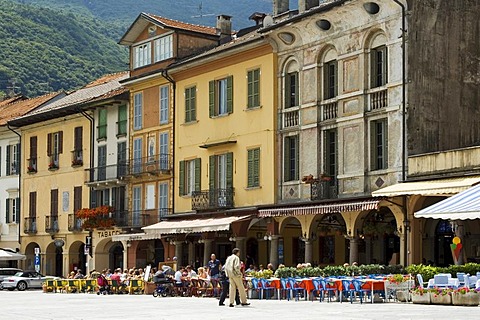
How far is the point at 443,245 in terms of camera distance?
118 feet

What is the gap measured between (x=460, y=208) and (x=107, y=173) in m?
28.4

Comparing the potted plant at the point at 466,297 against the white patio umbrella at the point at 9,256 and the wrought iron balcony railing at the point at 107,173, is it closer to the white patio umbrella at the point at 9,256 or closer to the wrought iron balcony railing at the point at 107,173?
the wrought iron balcony railing at the point at 107,173

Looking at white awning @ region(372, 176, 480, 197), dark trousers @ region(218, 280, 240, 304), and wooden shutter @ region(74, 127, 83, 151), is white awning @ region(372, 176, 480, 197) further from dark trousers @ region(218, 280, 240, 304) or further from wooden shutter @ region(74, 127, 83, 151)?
wooden shutter @ region(74, 127, 83, 151)

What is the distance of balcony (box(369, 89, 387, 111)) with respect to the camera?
35469mm

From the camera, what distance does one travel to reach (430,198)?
3350 cm

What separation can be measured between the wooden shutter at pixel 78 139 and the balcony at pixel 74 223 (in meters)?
3.52

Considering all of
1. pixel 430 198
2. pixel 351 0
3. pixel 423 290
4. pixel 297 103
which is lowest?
pixel 423 290

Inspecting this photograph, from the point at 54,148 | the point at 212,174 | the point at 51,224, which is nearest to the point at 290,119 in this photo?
the point at 212,174

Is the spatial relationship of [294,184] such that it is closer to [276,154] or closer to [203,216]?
[276,154]

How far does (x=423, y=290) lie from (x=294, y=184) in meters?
13.6

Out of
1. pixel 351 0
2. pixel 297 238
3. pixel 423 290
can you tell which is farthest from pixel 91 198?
pixel 423 290

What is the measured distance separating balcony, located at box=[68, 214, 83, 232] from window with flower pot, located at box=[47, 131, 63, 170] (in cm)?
326

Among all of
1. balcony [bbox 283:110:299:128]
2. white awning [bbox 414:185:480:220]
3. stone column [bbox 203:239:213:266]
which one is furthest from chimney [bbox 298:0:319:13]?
white awning [bbox 414:185:480:220]

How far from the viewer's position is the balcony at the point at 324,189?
37.4 m
